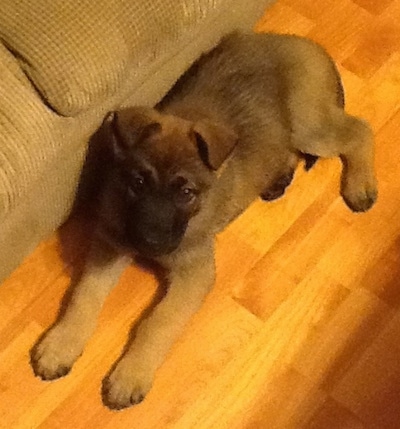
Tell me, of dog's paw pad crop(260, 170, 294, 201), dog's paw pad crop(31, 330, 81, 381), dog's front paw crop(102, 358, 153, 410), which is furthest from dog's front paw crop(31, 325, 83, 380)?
dog's paw pad crop(260, 170, 294, 201)

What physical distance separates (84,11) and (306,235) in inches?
35.8

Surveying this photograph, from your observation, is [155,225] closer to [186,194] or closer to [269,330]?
[186,194]

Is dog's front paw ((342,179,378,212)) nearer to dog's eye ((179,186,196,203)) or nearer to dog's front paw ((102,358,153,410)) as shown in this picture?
dog's eye ((179,186,196,203))

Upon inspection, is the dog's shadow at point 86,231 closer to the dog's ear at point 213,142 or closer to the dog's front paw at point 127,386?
the dog's front paw at point 127,386

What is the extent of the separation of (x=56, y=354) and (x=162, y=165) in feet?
1.85

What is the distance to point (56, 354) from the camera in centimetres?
197

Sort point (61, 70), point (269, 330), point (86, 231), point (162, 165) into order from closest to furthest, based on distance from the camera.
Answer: point (61, 70)
point (162, 165)
point (269, 330)
point (86, 231)

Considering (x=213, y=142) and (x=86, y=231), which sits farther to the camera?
(x=86, y=231)

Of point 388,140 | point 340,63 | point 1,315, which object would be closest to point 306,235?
point 388,140

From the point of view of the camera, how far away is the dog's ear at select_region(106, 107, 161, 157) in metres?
1.80

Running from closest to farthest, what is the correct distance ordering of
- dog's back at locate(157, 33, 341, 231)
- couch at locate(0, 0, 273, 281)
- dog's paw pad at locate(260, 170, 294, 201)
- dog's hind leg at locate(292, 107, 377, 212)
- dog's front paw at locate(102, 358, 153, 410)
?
couch at locate(0, 0, 273, 281) → dog's front paw at locate(102, 358, 153, 410) → dog's back at locate(157, 33, 341, 231) → dog's hind leg at locate(292, 107, 377, 212) → dog's paw pad at locate(260, 170, 294, 201)

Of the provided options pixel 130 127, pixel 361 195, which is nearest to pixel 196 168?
pixel 130 127

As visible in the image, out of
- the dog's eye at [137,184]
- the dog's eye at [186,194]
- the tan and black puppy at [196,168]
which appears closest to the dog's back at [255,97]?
the tan and black puppy at [196,168]

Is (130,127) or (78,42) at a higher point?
(78,42)
